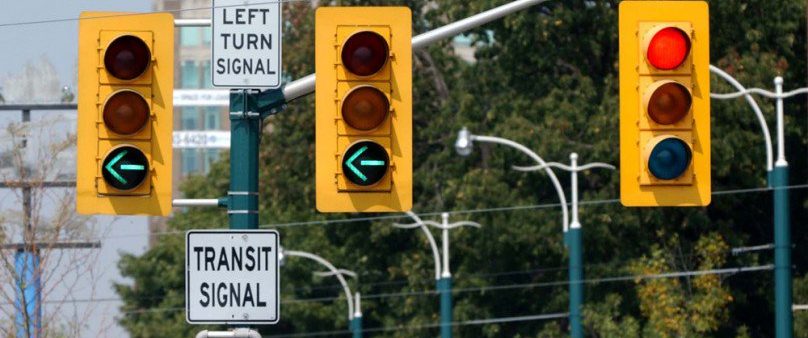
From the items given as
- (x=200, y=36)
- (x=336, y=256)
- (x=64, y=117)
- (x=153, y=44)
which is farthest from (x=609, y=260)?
(x=200, y=36)

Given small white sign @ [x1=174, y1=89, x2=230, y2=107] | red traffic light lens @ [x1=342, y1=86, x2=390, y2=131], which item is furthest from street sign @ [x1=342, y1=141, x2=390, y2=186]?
small white sign @ [x1=174, y1=89, x2=230, y2=107]

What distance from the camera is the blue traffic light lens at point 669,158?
1153 centimetres

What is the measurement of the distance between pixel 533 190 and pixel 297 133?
7.86 meters

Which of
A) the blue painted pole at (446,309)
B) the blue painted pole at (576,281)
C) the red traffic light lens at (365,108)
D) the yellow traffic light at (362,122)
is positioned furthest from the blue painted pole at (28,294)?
the blue painted pole at (446,309)

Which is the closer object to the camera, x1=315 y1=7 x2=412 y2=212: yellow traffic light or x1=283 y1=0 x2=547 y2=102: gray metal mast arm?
x1=315 y1=7 x2=412 y2=212: yellow traffic light

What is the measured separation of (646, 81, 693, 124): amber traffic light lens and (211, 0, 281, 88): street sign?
2.31 m

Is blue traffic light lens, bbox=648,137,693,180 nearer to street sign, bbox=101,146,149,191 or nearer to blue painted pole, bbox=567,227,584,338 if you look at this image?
street sign, bbox=101,146,149,191

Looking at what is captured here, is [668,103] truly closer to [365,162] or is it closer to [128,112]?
[365,162]

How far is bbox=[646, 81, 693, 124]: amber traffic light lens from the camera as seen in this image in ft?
37.9

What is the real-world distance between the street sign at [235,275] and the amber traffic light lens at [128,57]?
3.54ft

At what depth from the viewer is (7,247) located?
955 inches

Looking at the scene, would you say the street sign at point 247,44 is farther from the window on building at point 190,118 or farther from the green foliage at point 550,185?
the window on building at point 190,118

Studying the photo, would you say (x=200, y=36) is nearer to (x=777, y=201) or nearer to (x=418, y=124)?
(x=418, y=124)

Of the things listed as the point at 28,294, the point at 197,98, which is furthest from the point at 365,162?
the point at 197,98
